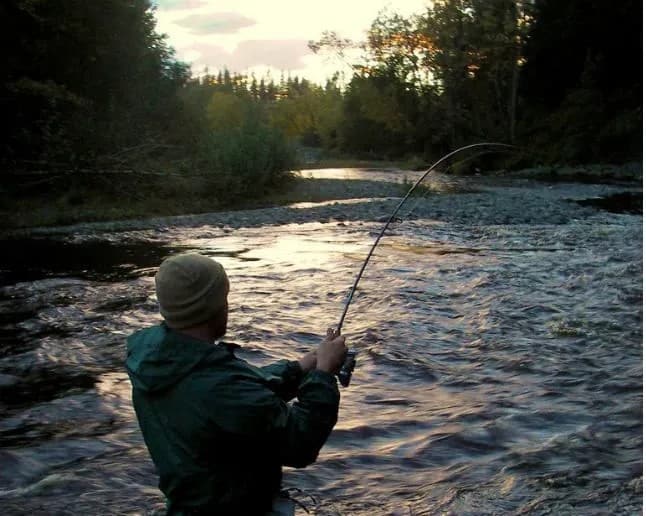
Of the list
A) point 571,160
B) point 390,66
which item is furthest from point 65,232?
point 390,66

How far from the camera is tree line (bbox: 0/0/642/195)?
18.3 m

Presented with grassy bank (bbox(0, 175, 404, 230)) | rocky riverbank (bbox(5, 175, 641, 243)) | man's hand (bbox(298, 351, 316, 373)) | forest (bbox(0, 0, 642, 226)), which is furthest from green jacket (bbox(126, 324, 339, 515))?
forest (bbox(0, 0, 642, 226))

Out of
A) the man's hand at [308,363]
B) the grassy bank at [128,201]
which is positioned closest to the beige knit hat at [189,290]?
the man's hand at [308,363]

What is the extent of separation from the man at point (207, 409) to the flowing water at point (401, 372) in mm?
1371

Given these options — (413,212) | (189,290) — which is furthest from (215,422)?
(413,212)

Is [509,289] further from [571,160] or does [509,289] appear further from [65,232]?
[571,160]

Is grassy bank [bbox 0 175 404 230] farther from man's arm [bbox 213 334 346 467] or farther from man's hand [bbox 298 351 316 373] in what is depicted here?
man's arm [bbox 213 334 346 467]

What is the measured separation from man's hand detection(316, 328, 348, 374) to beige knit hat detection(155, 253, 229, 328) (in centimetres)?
41

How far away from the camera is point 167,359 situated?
7.14 ft

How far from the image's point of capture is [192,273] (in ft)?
7.12

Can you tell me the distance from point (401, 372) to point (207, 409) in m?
3.61

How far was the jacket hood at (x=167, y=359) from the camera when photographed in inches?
85.1

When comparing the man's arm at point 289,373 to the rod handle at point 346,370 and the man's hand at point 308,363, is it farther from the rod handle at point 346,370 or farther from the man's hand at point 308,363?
the rod handle at point 346,370

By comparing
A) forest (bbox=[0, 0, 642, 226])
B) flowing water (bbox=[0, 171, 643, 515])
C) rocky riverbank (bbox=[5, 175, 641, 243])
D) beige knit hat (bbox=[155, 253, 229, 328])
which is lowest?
flowing water (bbox=[0, 171, 643, 515])
